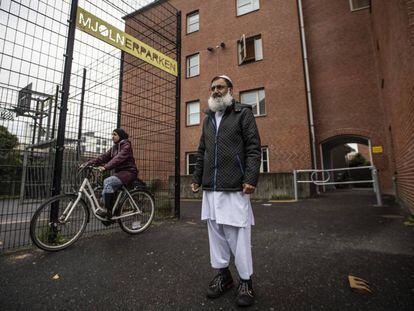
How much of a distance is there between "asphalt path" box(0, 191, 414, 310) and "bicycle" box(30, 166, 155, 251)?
20cm

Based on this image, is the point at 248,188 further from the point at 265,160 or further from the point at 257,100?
the point at 257,100

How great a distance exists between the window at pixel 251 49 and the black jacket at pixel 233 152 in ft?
39.7

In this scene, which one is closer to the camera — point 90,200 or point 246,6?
point 90,200

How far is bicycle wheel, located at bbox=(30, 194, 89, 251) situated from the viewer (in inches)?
122

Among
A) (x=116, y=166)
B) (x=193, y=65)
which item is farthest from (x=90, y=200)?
(x=193, y=65)

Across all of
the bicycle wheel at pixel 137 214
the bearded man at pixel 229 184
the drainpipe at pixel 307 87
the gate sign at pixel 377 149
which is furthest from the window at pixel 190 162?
the bearded man at pixel 229 184

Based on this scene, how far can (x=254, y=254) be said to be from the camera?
296cm

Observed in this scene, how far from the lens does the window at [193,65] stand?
15383 millimetres

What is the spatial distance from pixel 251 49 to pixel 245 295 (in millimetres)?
14063

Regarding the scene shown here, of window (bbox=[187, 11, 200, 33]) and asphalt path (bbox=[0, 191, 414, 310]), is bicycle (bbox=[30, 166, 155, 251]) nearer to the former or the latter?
asphalt path (bbox=[0, 191, 414, 310])

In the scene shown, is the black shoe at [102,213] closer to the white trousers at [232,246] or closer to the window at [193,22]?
the white trousers at [232,246]

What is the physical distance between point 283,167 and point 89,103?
9911mm

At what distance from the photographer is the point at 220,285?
2037 millimetres

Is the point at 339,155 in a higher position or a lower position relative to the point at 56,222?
higher
